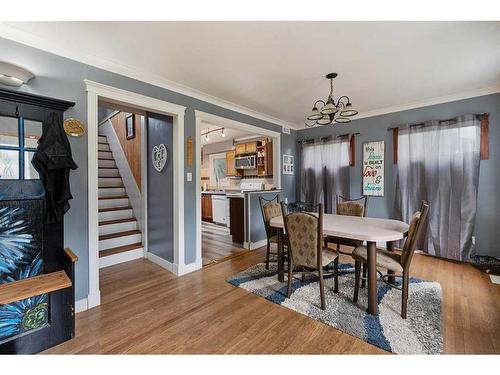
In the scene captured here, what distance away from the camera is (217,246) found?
407 cm

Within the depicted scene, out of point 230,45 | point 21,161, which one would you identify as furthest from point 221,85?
point 21,161

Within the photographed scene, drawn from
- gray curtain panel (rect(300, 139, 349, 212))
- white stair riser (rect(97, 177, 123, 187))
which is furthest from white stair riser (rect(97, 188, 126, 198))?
gray curtain panel (rect(300, 139, 349, 212))

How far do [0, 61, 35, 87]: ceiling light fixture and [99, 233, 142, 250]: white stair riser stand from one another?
89.4 inches

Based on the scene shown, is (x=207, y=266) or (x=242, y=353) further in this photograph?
(x=207, y=266)

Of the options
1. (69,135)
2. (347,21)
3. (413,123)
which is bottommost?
(69,135)

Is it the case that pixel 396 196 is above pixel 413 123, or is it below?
below

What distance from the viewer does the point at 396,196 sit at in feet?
12.0

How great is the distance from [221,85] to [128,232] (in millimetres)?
2714

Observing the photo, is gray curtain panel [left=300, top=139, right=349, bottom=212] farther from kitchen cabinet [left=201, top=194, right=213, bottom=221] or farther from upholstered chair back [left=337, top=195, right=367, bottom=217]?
kitchen cabinet [left=201, top=194, right=213, bottom=221]

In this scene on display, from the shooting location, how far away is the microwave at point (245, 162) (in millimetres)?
5824

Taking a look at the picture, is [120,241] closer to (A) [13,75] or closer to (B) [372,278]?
(A) [13,75]

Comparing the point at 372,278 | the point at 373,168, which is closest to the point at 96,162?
the point at 372,278

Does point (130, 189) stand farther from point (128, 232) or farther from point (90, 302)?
point (90, 302)

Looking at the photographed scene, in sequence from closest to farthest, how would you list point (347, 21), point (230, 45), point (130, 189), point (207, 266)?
point (347, 21)
point (230, 45)
point (207, 266)
point (130, 189)
